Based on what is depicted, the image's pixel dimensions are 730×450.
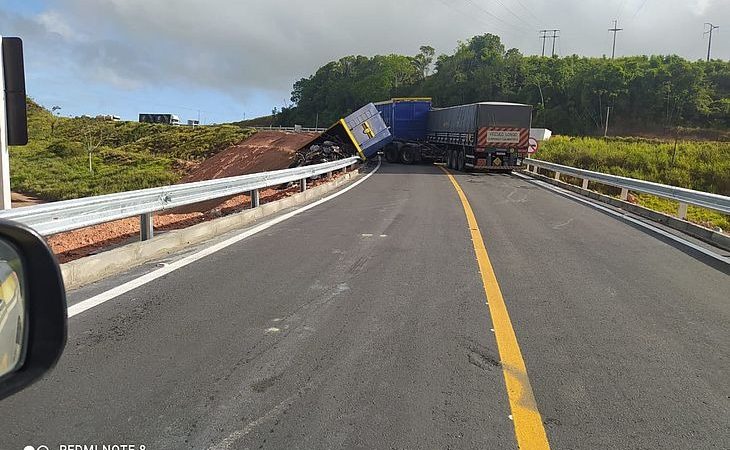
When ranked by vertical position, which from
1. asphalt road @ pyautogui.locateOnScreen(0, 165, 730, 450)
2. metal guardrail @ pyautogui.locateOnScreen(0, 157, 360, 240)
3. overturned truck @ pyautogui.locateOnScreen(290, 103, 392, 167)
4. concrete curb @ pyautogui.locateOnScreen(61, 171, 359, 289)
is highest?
overturned truck @ pyautogui.locateOnScreen(290, 103, 392, 167)

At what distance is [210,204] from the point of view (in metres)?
23.5

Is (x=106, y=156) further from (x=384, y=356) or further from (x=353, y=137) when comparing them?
(x=384, y=356)

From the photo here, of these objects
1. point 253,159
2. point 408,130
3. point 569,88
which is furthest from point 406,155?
point 569,88

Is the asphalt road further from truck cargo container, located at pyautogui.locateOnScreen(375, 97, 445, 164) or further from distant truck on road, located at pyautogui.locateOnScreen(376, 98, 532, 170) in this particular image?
truck cargo container, located at pyautogui.locateOnScreen(375, 97, 445, 164)

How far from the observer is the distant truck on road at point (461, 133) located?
25250mm

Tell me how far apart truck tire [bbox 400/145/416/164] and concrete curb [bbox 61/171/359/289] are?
21911mm

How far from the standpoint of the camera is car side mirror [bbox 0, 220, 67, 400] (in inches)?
71.7

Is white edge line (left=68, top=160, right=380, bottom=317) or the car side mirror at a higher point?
the car side mirror

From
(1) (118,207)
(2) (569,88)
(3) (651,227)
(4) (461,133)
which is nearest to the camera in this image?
(1) (118,207)

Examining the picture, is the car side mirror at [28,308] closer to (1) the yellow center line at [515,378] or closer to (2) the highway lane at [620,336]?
(1) the yellow center line at [515,378]

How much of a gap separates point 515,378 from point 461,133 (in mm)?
24078

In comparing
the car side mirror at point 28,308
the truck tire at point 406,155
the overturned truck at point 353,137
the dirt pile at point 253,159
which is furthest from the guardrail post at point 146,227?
the dirt pile at point 253,159

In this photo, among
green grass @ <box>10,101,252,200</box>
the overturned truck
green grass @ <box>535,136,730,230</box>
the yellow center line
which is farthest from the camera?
green grass @ <box>10,101,252,200</box>

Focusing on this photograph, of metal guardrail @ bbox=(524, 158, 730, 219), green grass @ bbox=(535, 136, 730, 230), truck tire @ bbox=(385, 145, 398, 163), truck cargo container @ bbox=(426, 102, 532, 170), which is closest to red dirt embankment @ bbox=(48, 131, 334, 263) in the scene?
Result: truck tire @ bbox=(385, 145, 398, 163)
